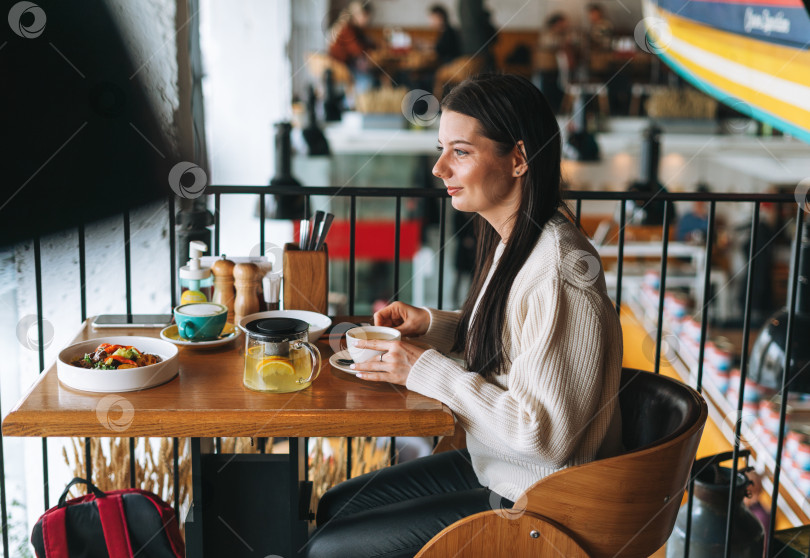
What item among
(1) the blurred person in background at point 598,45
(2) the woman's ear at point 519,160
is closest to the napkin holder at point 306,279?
(2) the woman's ear at point 519,160

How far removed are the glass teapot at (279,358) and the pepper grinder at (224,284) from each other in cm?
36

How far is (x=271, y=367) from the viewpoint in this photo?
1.30 metres

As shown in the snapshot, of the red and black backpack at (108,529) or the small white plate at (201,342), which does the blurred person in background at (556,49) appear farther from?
the red and black backpack at (108,529)

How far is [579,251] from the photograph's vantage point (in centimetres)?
137

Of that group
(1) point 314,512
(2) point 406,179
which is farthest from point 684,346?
(2) point 406,179

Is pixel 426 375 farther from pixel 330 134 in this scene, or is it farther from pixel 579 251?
pixel 330 134

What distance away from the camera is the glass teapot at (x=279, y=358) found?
1306 mm

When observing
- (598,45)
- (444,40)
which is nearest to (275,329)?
(444,40)

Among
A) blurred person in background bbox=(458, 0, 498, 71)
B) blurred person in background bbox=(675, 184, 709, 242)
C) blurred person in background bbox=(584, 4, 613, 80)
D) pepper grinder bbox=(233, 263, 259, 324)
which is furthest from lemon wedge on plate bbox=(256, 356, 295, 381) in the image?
blurred person in background bbox=(584, 4, 613, 80)

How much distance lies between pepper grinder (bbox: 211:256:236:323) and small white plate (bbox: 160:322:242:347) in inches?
2.6

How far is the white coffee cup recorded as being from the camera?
1377 millimetres

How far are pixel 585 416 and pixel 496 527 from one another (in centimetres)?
23

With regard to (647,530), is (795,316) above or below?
above

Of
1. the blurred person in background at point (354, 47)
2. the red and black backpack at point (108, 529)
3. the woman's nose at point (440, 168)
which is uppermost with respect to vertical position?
the blurred person in background at point (354, 47)
